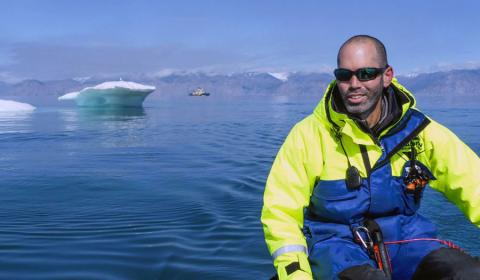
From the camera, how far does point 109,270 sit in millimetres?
4562

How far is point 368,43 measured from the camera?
297cm

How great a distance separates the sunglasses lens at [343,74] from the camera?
9.80 feet

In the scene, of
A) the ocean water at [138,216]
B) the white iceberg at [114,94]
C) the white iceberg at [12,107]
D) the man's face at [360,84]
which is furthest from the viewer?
the white iceberg at [114,94]

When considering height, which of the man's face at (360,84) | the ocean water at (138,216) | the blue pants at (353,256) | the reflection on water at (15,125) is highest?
the man's face at (360,84)

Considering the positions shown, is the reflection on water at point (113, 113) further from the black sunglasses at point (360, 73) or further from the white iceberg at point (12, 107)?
the black sunglasses at point (360, 73)

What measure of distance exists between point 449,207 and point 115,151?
9256 mm

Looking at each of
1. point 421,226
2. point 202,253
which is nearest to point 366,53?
point 421,226

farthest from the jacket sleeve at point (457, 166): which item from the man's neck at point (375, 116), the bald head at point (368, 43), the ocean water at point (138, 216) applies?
the ocean water at point (138, 216)

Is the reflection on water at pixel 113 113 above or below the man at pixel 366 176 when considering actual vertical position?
below

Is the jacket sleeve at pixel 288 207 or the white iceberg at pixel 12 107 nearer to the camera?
the jacket sleeve at pixel 288 207

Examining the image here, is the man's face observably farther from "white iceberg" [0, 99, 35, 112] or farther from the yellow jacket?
"white iceberg" [0, 99, 35, 112]

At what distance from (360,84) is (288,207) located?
0.87 metres

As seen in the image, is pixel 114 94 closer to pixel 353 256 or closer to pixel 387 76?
pixel 387 76

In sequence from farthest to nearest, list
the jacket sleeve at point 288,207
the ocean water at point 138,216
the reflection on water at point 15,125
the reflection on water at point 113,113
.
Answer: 1. the reflection on water at point 113,113
2. the reflection on water at point 15,125
3. the ocean water at point 138,216
4. the jacket sleeve at point 288,207
